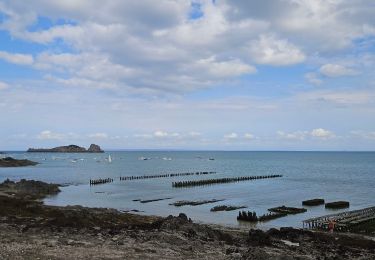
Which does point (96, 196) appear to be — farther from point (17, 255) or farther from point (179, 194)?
point (17, 255)

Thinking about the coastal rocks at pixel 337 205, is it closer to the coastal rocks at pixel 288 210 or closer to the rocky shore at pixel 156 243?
the coastal rocks at pixel 288 210

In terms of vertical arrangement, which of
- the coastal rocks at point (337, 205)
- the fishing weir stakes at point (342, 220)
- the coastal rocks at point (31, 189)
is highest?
the coastal rocks at point (31, 189)

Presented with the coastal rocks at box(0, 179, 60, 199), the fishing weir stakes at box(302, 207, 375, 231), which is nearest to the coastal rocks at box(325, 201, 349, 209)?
the fishing weir stakes at box(302, 207, 375, 231)

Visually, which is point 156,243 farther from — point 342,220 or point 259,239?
point 342,220

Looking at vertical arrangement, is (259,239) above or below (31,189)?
above

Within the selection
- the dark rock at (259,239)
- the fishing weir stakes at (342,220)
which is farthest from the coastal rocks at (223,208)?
the dark rock at (259,239)

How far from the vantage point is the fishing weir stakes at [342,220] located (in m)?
41.2

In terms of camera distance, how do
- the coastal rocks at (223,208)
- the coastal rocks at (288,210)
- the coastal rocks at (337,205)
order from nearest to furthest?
the coastal rocks at (288,210) → the coastal rocks at (223,208) → the coastal rocks at (337,205)

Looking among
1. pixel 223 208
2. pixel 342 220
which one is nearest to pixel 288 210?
pixel 223 208

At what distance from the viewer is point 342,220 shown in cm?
4419

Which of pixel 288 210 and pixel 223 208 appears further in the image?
pixel 223 208

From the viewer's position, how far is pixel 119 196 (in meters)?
72.0

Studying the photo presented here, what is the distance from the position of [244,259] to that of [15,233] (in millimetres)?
13827

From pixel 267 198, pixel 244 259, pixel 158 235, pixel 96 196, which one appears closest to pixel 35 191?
pixel 96 196
